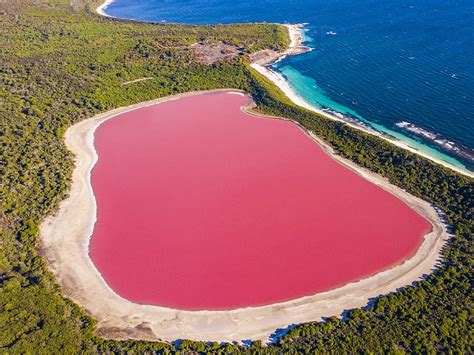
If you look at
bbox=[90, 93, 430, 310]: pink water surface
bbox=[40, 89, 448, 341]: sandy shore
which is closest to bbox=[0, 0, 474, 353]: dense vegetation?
bbox=[40, 89, 448, 341]: sandy shore

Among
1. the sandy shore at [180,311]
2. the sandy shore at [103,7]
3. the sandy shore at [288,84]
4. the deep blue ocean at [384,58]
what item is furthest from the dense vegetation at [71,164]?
the sandy shore at [103,7]

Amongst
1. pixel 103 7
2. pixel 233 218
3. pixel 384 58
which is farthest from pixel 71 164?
pixel 103 7

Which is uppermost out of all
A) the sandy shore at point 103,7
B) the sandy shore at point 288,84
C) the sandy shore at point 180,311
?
the sandy shore at point 103,7

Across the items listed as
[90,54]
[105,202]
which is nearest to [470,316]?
[105,202]

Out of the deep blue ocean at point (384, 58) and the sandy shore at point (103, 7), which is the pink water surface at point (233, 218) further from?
the sandy shore at point (103, 7)

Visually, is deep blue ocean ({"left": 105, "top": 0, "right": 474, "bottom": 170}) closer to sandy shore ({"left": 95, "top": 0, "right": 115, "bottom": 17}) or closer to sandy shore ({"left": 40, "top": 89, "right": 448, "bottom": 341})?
sandy shore ({"left": 95, "top": 0, "right": 115, "bottom": 17})

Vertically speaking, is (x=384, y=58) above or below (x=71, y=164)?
above

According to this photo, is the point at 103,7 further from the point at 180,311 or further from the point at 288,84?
the point at 180,311
